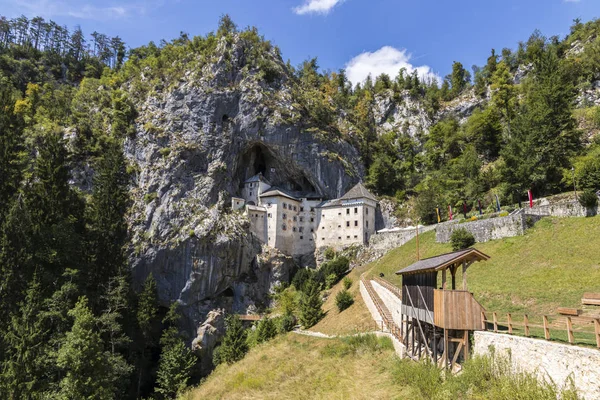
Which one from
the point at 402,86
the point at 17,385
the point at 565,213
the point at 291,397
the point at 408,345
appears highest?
the point at 402,86

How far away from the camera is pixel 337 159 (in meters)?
59.1

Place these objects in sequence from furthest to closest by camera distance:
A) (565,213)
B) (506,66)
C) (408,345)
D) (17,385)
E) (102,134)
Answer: (506,66)
(102,134)
(565,213)
(17,385)
(408,345)

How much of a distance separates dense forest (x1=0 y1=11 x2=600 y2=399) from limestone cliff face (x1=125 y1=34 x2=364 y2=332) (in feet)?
8.35

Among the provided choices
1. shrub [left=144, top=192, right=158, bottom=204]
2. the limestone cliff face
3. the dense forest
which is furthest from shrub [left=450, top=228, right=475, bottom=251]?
shrub [left=144, top=192, right=158, bottom=204]

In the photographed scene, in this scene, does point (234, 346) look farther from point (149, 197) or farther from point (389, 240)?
point (149, 197)

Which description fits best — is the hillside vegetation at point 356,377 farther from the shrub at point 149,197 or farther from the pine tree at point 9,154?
the shrub at point 149,197

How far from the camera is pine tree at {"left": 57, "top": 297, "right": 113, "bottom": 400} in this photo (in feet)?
Answer: 76.0

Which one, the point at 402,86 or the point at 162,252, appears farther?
the point at 402,86

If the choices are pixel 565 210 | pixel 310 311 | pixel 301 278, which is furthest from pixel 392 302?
pixel 301 278

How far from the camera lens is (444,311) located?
47.2 ft

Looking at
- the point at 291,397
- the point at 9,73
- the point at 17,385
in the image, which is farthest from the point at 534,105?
the point at 9,73

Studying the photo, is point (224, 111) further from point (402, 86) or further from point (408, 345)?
point (408, 345)

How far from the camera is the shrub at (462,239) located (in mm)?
33250

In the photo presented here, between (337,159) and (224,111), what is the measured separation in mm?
20359
